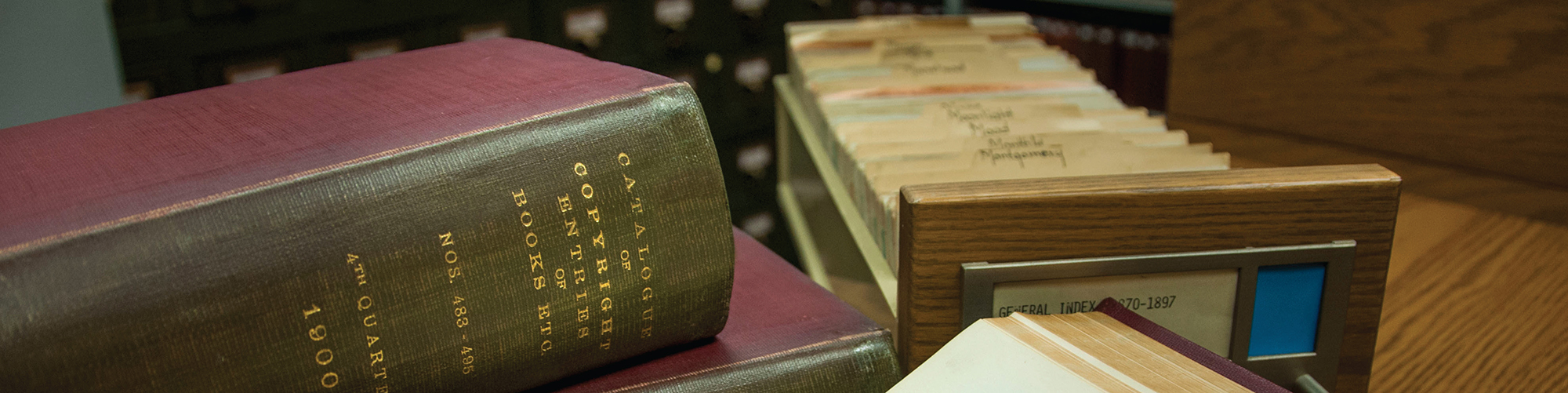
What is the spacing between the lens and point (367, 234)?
0.38m

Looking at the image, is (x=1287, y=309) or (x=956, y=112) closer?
(x=1287, y=309)

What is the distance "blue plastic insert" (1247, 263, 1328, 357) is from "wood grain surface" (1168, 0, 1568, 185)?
1.05ft

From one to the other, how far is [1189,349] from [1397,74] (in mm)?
475

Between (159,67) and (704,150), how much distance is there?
1144 millimetres

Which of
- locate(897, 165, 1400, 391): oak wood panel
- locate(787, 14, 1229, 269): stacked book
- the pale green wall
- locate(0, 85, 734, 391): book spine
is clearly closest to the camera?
locate(0, 85, 734, 391): book spine

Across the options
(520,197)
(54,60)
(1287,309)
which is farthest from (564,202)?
(54,60)

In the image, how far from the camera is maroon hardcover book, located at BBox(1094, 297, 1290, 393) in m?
0.41

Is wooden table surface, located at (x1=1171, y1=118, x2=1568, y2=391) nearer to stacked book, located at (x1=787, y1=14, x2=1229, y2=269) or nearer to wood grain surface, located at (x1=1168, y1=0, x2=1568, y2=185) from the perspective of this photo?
wood grain surface, located at (x1=1168, y1=0, x2=1568, y2=185)

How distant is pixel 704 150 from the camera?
17.7 inches

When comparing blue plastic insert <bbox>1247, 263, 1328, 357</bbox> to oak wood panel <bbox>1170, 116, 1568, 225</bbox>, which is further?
oak wood panel <bbox>1170, 116, 1568, 225</bbox>

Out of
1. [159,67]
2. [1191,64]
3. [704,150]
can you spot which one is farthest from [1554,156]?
[159,67]

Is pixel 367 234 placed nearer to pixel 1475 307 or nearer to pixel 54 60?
pixel 1475 307

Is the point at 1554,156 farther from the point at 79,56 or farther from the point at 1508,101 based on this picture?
the point at 79,56

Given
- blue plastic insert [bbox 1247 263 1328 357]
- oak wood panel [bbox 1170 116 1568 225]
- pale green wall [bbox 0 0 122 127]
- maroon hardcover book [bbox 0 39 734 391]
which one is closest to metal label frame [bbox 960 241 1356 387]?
blue plastic insert [bbox 1247 263 1328 357]
